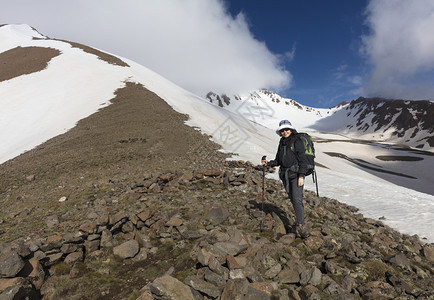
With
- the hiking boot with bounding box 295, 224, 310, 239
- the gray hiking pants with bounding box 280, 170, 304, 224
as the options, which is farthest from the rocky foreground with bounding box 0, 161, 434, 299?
the gray hiking pants with bounding box 280, 170, 304, 224

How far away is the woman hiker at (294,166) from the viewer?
6.79m

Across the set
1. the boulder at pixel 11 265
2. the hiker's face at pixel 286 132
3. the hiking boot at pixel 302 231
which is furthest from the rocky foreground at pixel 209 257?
the hiker's face at pixel 286 132

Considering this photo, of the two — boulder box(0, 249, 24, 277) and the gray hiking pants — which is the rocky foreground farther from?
the gray hiking pants

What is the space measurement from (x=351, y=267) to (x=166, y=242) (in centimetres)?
487

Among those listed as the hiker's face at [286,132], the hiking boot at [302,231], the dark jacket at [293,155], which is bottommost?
the hiking boot at [302,231]

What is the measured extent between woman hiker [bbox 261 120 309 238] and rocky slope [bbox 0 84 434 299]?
672 millimetres

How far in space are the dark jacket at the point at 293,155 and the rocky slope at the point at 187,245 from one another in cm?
182

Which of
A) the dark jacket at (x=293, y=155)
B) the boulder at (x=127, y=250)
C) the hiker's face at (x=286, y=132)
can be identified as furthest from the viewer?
the hiker's face at (x=286, y=132)

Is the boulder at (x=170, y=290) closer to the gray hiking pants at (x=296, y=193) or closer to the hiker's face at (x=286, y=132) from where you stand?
the gray hiking pants at (x=296, y=193)

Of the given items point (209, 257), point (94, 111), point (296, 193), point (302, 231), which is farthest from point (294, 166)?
point (94, 111)

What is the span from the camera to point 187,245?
6348mm

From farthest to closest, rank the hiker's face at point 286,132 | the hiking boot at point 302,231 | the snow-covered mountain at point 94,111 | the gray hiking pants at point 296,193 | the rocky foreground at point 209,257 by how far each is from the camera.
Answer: the snow-covered mountain at point 94,111 → the hiker's face at point 286,132 → the gray hiking pants at point 296,193 → the hiking boot at point 302,231 → the rocky foreground at point 209,257

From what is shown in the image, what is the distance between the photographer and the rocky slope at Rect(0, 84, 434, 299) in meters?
4.46

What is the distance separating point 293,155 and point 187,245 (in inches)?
166
